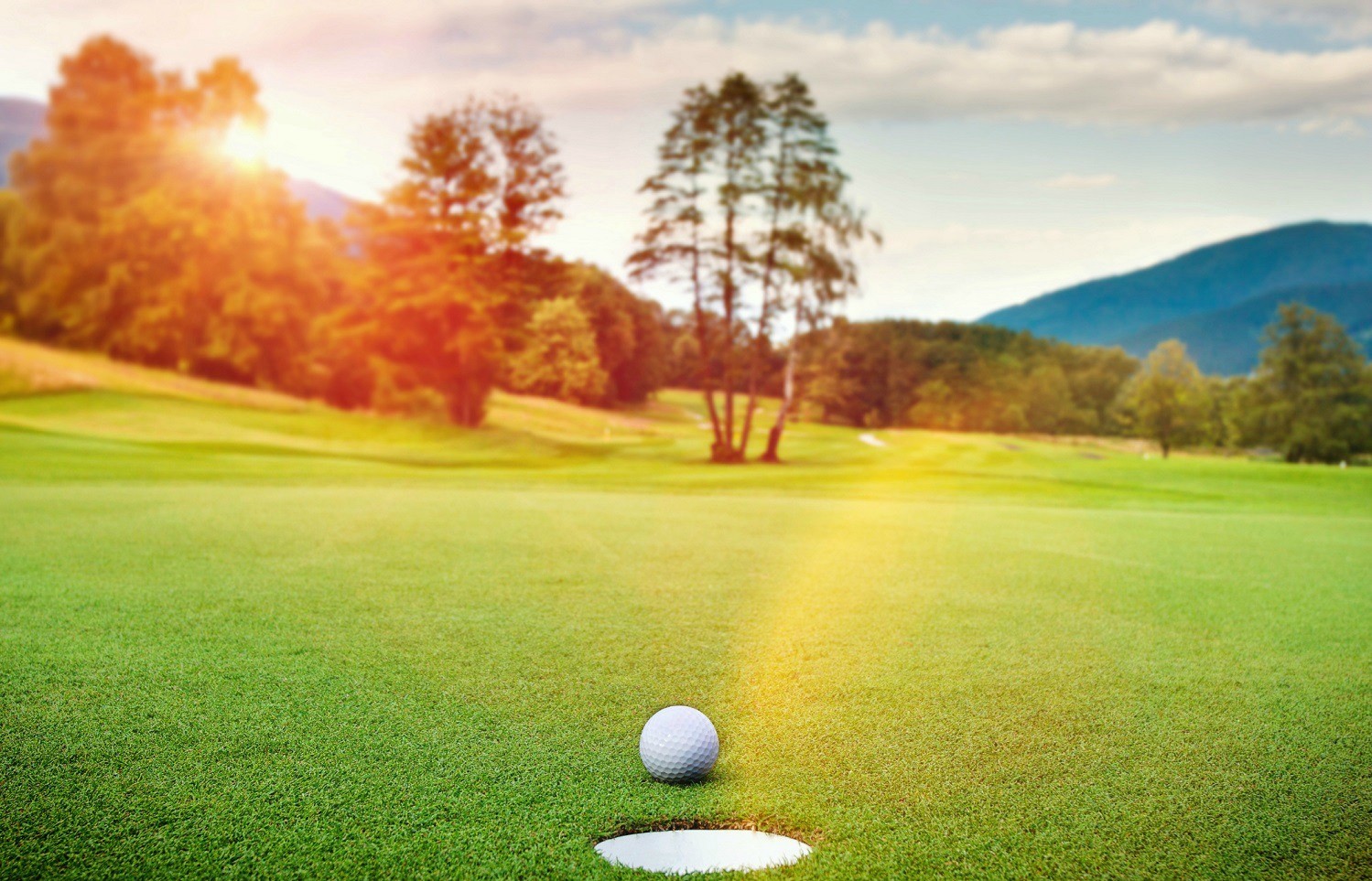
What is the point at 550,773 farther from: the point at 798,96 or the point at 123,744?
the point at 798,96

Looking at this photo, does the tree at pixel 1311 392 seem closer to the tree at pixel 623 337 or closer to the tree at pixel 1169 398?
the tree at pixel 1169 398

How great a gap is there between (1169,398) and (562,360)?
148ft

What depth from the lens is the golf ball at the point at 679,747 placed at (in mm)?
2744

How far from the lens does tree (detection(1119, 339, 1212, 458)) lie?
58344 mm

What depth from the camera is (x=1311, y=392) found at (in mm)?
54656

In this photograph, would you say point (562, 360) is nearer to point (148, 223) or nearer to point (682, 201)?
point (148, 223)

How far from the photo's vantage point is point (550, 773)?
2682mm

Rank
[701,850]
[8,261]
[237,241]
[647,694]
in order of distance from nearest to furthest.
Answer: [701,850] < [647,694] < [8,261] < [237,241]

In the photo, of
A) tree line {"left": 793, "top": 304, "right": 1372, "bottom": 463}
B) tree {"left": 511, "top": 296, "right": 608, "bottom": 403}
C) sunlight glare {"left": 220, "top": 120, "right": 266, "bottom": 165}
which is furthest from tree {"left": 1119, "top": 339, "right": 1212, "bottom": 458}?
sunlight glare {"left": 220, "top": 120, "right": 266, "bottom": 165}

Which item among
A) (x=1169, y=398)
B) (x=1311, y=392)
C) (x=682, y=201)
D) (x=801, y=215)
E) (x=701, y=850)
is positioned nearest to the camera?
(x=701, y=850)

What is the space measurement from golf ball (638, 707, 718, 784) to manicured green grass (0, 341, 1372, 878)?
0.07 m

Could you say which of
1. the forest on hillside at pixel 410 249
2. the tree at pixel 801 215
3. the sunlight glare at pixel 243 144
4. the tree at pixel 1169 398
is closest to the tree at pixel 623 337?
the forest on hillside at pixel 410 249

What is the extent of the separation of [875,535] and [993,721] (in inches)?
232

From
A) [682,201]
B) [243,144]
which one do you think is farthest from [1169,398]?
[243,144]
